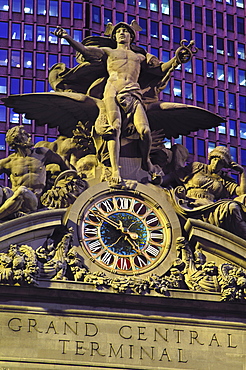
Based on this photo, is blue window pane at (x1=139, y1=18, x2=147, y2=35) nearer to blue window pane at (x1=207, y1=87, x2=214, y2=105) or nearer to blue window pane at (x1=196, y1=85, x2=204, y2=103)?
blue window pane at (x1=196, y1=85, x2=204, y2=103)

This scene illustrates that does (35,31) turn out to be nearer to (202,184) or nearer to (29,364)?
(202,184)

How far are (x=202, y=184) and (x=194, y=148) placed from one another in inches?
1182

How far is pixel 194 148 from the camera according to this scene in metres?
78.2

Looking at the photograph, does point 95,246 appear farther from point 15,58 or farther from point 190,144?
point 190,144

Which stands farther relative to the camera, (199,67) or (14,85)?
(199,67)

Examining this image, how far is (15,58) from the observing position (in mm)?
76500

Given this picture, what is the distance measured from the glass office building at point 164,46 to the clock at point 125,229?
27961 millimetres

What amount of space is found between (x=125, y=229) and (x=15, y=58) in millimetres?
32168

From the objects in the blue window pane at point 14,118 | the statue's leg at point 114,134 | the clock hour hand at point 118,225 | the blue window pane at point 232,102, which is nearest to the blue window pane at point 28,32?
the blue window pane at point 14,118

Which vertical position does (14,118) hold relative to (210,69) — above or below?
below

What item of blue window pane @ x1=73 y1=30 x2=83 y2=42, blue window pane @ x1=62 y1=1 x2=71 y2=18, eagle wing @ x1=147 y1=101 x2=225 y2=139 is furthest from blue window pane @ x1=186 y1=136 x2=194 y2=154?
eagle wing @ x1=147 y1=101 x2=225 y2=139

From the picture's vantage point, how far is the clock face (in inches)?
1795

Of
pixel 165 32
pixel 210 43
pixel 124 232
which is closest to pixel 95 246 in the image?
pixel 124 232

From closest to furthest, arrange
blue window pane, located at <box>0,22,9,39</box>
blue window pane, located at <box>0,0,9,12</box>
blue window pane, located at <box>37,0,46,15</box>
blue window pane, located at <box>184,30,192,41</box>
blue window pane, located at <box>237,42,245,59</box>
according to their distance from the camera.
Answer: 1. blue window pane, located at <box>0,22,9,39</box>
2. blue window pane, located at <box>0,0,9,12</box>
3. blue window pane, located at <box>37,0,46,15</box>
4. blue window pane, located at <box>184,30,192,41</box>
5. blue window pane, located at <box>237,42,245,59</box>
